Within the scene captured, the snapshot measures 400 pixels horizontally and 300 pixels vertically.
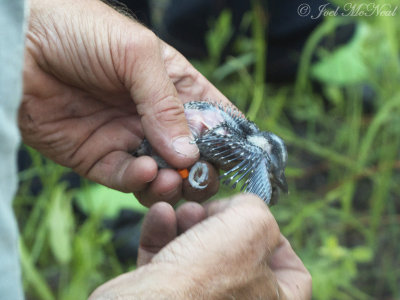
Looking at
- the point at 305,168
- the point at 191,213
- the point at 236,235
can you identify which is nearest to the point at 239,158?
the point at 191,213

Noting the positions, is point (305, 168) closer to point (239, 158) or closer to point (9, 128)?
point (239, 158)

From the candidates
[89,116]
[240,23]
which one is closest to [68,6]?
[89,116]

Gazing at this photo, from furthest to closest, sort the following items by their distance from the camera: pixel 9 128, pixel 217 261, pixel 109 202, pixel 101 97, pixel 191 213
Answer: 1. pixel 109 202
2. pixel 101 97
3. pixel 191 213
4. pixel 217 261
5. pixel 9 128

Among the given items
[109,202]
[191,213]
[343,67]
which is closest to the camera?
[191,213]

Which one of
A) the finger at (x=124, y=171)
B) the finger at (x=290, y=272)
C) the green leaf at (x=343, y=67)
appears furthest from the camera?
the green leaf at (x=343, y=67)

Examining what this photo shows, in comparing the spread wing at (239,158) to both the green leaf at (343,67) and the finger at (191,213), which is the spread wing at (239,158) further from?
the green leaf at (343,67)

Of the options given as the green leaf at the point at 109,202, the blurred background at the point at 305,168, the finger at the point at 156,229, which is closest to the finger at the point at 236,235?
the finger at the point at 156,229
